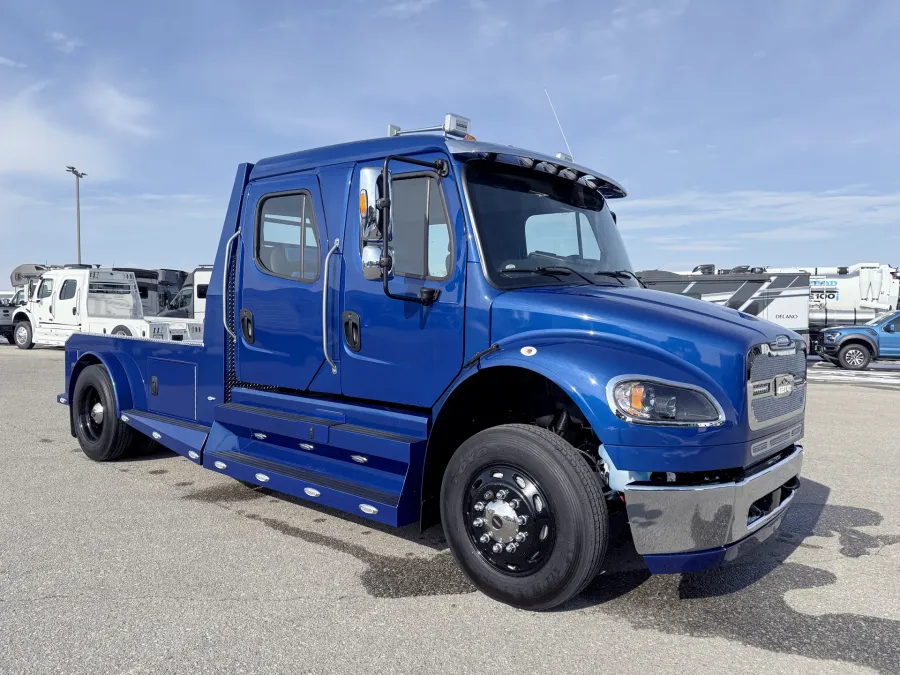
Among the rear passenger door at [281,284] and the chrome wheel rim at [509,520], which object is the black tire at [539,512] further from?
the rear passenger door at [281,284]

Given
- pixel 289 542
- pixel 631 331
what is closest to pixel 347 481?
pixel 289 542

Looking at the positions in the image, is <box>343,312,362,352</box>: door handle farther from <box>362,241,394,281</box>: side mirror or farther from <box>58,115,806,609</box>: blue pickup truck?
<box>362,241,394,281</box>: side mirror

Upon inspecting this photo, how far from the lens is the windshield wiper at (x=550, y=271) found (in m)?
4.07

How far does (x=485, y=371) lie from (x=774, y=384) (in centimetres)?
149

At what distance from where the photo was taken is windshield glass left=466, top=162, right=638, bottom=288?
405cm

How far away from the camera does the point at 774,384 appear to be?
3.71 metres

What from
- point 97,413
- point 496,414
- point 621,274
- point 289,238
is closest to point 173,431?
point 97,413

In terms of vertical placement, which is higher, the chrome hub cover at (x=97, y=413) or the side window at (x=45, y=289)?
the side window at (x=45, y=289)

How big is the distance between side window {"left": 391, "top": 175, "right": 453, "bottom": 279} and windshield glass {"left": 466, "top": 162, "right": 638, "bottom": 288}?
0.21 meters

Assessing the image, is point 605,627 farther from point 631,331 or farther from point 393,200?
point 393,200

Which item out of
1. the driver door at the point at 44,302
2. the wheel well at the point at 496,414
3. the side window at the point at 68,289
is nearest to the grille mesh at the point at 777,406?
the wheel well at the point at 496,414

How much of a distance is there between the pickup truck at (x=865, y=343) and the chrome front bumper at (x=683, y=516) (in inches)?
747

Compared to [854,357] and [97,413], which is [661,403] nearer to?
[97,413]

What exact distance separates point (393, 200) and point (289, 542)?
89.9 inches
